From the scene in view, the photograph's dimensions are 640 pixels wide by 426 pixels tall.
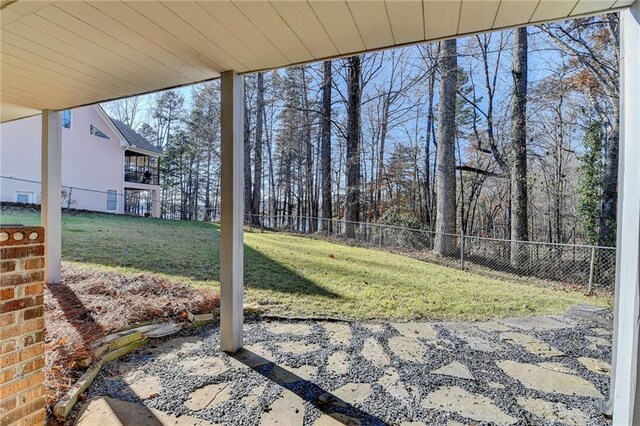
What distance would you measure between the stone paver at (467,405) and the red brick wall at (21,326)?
206cm

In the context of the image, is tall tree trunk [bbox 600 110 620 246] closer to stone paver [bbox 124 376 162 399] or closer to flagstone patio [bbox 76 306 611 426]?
flagstone patio [bbox 76 306 611 426]

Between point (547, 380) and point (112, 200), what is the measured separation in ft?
52.7

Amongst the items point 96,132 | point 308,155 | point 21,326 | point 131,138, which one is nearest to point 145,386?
point 21,326

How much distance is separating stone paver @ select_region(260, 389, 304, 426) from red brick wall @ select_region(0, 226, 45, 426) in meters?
1.11

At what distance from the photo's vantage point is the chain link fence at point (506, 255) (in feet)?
18.4

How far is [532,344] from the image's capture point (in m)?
2.80

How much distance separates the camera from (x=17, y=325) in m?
1.41

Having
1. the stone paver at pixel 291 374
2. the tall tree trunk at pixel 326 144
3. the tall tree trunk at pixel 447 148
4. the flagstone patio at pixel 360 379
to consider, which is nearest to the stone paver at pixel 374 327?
the flagstone patio at pixel 360 379

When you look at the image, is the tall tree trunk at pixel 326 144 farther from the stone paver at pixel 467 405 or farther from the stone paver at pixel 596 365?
the stone paver at pixel 467 405

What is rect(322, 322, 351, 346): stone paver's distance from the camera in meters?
2.76

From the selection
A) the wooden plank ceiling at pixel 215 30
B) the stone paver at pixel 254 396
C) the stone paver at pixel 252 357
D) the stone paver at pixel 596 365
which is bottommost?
the stone paver at pixel 596 365

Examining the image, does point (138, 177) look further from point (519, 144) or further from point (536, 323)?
point (536, 323)

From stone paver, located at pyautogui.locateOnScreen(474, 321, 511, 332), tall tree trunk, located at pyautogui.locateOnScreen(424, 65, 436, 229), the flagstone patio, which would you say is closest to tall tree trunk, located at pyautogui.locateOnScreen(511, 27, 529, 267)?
tall tree trunk, located at pyautogui.locateOnScreen(424, 65, 436, 229)

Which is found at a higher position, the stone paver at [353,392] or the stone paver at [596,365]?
the stone paver at [353,392]
